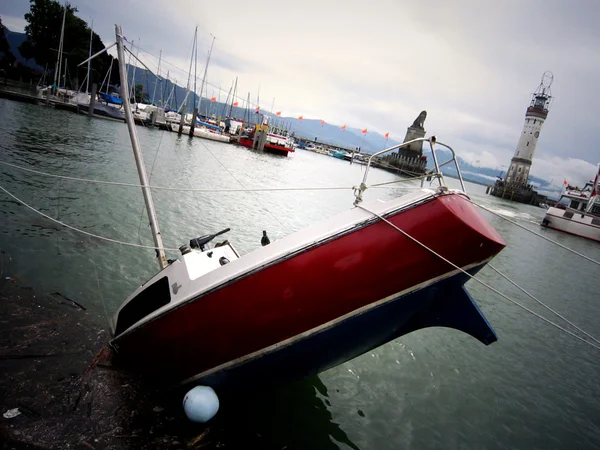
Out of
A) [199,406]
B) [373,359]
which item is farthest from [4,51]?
[373,359]

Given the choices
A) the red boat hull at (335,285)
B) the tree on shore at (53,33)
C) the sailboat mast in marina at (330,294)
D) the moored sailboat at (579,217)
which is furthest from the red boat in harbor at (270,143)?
the red boat hull at (335,285)

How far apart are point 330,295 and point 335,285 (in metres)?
0.11

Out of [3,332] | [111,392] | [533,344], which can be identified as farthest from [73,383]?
[533,344]

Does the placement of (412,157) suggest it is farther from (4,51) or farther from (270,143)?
(4,51)

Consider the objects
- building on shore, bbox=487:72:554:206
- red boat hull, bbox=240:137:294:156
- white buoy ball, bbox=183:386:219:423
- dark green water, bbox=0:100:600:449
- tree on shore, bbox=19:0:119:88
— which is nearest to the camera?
white buoy ball, bbox=183:386:219:423

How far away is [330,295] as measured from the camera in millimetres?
3029

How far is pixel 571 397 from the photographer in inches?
240

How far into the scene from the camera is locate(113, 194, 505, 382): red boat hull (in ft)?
9.41

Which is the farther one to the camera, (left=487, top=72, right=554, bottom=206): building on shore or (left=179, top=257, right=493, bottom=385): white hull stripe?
(left=487, top=72, right=554, bottom=206): building on shore

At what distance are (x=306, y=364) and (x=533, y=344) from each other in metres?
7.31

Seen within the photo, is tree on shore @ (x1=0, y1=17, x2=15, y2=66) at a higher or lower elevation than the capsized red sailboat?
higher

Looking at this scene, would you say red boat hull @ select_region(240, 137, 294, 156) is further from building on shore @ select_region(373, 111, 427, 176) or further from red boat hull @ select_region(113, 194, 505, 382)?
red boat hull @ select_region(113, 194, 505, 382)

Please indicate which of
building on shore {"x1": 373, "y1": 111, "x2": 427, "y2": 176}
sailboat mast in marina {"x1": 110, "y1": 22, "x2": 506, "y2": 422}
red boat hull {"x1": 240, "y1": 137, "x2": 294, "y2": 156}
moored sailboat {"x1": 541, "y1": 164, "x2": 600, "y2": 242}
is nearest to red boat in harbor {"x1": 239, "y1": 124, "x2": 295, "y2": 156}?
red boat hull {"x1": 240, "y1": 137, "x2": 294, "y2": 156}

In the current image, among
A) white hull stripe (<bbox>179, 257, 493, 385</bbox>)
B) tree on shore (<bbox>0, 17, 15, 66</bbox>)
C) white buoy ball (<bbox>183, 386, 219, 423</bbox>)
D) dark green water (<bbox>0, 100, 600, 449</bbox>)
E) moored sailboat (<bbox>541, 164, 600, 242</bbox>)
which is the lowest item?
dark green water (<bbox>0, 100, 600, 449</bbox>)
